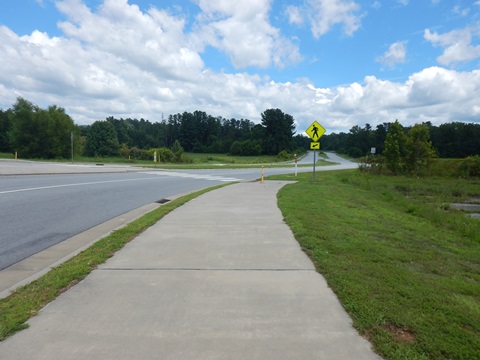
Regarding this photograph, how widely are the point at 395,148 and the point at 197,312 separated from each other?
2844 centimetres

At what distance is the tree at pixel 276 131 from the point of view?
366 feet

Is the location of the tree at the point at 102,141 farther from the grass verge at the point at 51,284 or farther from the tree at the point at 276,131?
the grass verge at the point at 51,284

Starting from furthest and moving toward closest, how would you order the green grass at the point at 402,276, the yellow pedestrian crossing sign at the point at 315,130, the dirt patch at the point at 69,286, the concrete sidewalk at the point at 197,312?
1. the yellow pedestrian crossing sign at the point at 315,130
2. the dirt patch at the point at 69,286
3. the green grass at the point at 402,276
4. the concrete sidewalk at the point at 197,312

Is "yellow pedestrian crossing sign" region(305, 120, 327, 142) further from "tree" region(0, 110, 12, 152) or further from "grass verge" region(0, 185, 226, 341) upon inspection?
"tree" region(0, 110, 12, 152)

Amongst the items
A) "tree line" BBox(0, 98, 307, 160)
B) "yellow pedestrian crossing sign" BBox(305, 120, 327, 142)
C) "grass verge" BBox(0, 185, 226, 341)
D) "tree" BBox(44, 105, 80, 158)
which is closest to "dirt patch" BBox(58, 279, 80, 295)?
"grass verge" BBox(0, 185, 226, 341)

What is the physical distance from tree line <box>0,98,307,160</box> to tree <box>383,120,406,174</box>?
2720cm

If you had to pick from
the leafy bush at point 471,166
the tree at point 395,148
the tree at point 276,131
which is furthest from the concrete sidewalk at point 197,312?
the tree at point 276,131

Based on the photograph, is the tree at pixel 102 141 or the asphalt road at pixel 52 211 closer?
the asphalt road at pixel 52 211

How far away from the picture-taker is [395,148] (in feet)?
92.9

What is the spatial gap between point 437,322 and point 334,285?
1.15m

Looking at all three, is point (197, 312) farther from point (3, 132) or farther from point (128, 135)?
point (128, 135)

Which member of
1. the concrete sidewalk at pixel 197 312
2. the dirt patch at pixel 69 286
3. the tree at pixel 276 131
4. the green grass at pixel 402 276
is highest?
the tree at pixel 276 131

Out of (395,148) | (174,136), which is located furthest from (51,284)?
(174,136)

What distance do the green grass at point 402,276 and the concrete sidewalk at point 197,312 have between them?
0.82 feet
